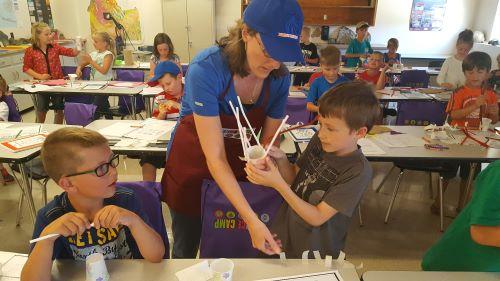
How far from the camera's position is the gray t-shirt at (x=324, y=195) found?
4.01 feet

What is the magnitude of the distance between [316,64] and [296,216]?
566 centimetres

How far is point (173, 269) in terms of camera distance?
1.11 m

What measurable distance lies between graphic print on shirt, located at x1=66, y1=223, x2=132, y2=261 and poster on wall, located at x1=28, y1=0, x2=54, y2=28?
7116 millimetres

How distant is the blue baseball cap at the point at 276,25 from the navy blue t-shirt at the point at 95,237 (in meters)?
0.75

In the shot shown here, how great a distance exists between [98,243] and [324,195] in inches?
32.1

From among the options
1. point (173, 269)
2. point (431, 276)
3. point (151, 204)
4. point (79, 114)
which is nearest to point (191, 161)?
→ point (151, 204)

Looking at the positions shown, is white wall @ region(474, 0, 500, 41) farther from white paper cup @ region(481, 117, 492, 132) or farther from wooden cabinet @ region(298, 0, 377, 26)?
white paper cup @ region(481, 117, 492, 132)

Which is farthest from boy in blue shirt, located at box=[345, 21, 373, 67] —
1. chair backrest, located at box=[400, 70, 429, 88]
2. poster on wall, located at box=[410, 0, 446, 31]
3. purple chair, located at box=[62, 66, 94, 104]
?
purple chair, located at box=[62, 66, 94, 104]

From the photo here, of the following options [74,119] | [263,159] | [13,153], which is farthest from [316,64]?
[263,159]

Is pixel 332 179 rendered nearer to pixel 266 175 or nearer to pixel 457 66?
pixel 266 175

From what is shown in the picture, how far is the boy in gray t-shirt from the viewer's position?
47.9 inches

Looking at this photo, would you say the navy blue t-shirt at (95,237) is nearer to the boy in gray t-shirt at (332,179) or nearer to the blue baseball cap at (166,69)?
the boy in gray t-shirt at (332,179)

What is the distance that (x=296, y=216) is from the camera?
1.36 meters

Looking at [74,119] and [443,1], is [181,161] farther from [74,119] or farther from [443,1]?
[443,1]
